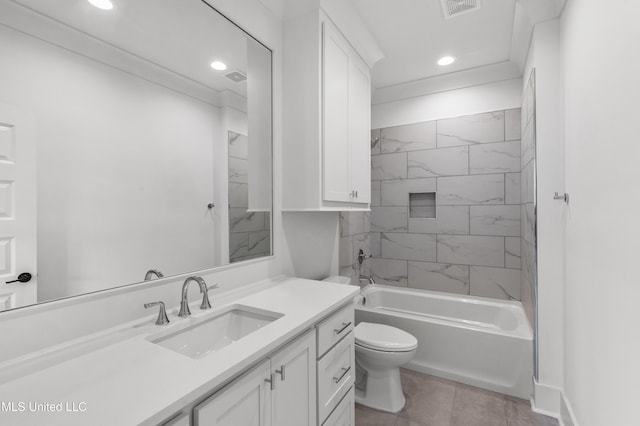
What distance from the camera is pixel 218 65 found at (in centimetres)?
150

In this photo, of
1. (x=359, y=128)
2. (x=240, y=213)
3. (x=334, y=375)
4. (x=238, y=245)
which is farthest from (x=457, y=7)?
(x=334, y=375)

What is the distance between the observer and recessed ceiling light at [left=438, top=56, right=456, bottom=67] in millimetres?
2651

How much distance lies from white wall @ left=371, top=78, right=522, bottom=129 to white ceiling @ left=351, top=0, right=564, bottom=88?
220 millimetres

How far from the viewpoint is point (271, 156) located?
72.0 inches

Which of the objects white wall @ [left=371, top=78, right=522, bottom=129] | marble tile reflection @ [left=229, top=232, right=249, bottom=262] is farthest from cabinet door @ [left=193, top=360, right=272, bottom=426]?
white wall @ [left=371, top=78, right=522, bottom=129]

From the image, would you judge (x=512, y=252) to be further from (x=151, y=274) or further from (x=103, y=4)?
(x=103, y=4)

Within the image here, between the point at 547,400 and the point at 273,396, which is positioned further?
the point at 547,400

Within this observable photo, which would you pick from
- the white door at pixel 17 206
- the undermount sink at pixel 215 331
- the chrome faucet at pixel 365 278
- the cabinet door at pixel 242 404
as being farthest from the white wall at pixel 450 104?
the white door at pixel 17 206

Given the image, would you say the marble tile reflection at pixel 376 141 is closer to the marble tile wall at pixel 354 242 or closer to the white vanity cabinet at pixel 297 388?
the marble tile wall at pixel 354 242

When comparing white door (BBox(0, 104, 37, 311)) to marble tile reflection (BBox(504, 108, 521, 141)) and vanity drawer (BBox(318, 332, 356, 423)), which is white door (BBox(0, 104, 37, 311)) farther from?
marble tile reflection (BBox(504, 108, 521, 141))

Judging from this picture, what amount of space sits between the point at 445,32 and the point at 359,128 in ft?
3.33

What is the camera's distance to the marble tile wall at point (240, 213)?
61.9 inches

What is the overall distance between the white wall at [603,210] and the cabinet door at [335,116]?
1.25 metres

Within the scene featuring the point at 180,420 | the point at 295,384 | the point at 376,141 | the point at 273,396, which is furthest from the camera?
the point at 376,141
